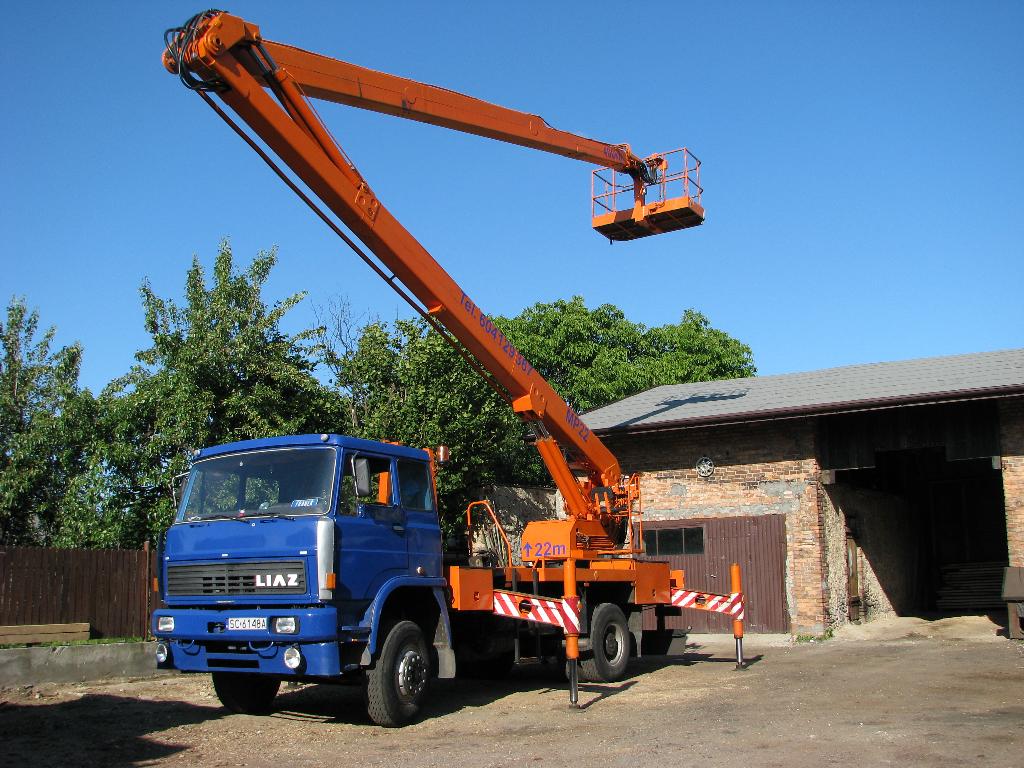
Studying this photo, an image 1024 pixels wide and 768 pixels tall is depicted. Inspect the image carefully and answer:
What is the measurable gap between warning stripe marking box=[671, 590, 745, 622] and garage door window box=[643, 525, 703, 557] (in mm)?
5125

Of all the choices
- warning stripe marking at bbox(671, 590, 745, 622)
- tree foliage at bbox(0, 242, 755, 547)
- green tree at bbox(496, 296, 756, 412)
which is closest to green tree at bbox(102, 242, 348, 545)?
tree foliage at bbox(0, 242, 755, 547)

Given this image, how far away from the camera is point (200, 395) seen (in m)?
19.4

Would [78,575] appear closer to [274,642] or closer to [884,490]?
[274,642]

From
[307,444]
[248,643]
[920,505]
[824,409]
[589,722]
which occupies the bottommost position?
[589,722]

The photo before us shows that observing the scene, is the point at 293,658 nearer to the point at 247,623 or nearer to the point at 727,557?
the point at 247,623

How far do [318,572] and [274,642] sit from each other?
31.4 inches

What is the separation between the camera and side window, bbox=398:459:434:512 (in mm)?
10359

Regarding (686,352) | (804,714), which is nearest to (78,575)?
(804,714)

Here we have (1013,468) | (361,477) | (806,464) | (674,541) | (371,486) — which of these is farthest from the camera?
(674,541)

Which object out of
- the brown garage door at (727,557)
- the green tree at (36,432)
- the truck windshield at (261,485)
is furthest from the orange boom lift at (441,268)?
the green tree at (36,432)

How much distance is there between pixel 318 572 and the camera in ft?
28.6

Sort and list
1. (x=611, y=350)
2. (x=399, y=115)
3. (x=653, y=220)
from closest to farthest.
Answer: (x=399, y=115) < (x=653, y=220) < (x=611, y=350)

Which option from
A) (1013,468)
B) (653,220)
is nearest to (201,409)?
(653,220)

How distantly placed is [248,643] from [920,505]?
22.2 metres
